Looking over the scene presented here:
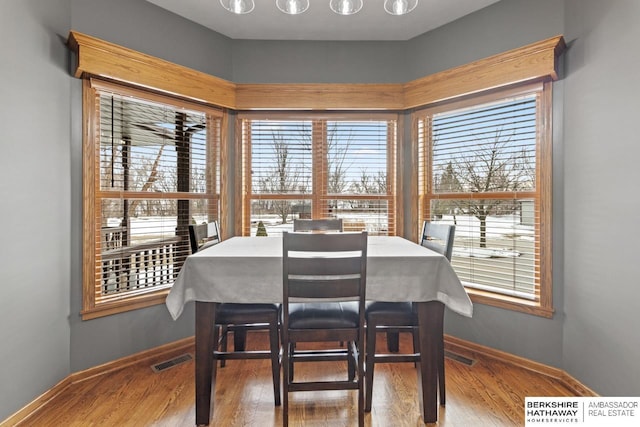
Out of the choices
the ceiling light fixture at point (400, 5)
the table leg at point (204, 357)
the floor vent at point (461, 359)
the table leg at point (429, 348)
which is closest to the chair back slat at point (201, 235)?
the table leg at point (204, 357)

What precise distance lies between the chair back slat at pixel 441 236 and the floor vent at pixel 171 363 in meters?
1.98

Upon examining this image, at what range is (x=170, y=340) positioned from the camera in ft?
8.72

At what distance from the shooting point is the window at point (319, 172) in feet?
10.3

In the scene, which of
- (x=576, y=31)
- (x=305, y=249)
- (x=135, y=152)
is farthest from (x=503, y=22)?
(x=135, y=152)

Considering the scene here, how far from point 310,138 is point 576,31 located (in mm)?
2074

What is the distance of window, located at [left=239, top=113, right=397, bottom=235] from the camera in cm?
314

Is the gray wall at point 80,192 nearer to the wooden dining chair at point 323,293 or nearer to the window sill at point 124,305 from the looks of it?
the window sill at point 124,305

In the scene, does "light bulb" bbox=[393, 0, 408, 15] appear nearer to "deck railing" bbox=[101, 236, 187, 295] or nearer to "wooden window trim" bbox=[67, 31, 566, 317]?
"wooden window trim" bbox=[67, 31, 566, 317]

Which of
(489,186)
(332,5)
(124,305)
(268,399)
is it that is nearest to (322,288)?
(268,399)

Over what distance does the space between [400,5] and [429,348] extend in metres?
1.90

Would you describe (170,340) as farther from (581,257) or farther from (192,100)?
(581,257)

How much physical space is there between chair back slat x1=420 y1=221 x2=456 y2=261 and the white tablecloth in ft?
0.97

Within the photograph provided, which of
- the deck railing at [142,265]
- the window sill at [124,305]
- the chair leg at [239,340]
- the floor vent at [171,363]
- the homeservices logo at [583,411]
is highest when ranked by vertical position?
the deck railing at [142,265]

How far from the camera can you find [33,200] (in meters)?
1.89
